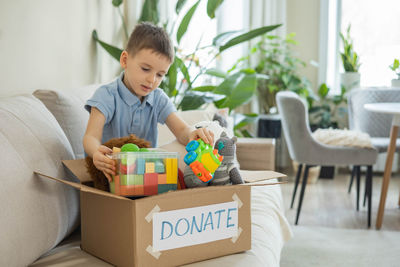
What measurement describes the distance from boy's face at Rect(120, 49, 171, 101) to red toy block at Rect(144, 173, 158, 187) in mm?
443

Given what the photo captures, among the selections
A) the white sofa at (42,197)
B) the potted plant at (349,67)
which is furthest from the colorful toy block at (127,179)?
the potted plant at (349,67)

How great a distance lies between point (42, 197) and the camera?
1.21 meters

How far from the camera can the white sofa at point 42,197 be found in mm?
1085

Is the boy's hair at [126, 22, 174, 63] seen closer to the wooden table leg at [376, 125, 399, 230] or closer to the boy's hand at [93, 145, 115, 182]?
the boy's hand at [93, 145, 115, 182]

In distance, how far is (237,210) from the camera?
4.12 feet

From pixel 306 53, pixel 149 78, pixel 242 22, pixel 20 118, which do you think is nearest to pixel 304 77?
pixel 306 53

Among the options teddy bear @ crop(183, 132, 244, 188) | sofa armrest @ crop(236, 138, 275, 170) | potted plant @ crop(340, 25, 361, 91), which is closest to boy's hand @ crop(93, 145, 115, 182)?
teddy bear @ crop(183, 132, 244, 188)

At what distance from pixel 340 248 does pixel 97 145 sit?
5.73ft

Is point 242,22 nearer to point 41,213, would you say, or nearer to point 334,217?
point 334,217

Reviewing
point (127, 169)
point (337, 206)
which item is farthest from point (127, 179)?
point (337, 206)

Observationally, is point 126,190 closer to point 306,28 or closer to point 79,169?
point 79,169

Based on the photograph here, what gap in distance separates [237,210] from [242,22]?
3.46 meters

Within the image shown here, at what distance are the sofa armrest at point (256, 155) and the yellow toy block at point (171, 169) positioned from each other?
114 cm

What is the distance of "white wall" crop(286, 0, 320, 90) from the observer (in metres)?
4.72
